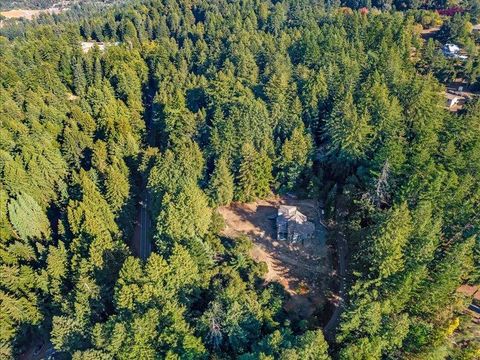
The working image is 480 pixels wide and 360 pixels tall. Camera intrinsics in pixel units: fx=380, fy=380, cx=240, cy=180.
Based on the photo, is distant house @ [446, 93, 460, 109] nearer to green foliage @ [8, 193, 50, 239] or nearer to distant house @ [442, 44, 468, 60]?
distant house @ [442, 44, 468, 60]

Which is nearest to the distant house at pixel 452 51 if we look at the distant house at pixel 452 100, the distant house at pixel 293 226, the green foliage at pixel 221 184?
Result: the distant house at pixel 452 100

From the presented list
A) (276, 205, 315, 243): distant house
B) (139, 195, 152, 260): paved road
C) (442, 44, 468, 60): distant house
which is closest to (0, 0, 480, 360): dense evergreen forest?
(139, 195, 152, 260): paved road

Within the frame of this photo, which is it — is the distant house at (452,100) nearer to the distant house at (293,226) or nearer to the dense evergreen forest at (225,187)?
the dense evergreen forest at (225,187)

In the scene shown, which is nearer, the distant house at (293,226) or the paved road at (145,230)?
the distant house at (293,226)

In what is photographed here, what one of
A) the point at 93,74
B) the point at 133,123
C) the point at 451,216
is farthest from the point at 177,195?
the point at 93,74

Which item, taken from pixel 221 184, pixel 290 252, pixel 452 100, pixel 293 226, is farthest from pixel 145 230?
pixel 452 100

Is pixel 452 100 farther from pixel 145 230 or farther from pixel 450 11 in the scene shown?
pixel 145 230

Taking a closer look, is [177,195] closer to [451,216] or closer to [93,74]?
[451,216]
